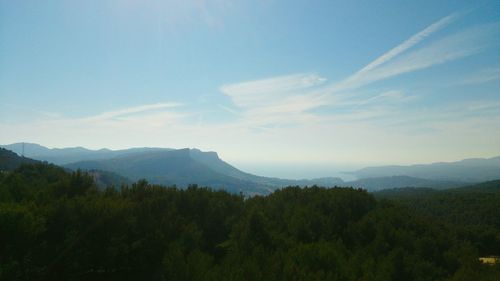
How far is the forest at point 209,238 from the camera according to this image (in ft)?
86.6

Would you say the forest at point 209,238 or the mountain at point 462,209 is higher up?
the forest at point 209,238

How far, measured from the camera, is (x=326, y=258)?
29.6 m

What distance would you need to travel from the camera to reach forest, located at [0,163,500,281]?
26.4 m

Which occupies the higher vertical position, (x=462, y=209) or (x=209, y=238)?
(x=209, y=238)

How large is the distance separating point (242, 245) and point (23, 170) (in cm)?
6550

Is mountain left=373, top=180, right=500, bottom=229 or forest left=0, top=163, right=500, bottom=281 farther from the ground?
forest left=0, top=163, right=500, bottom=281

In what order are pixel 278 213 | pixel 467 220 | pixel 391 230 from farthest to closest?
pixel 467 220, pixel 278 213, pixel 391 230

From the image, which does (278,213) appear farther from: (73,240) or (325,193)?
(73,240)

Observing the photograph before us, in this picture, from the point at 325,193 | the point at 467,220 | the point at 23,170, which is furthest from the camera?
the point at 467,220

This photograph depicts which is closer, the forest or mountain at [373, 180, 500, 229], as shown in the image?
the forest

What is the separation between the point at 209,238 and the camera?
42.2m

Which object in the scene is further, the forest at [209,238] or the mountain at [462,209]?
the mountain at [462,209]

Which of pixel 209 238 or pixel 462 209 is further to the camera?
pixel 462 209

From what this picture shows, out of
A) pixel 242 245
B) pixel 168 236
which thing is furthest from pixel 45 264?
pixel 242 245
